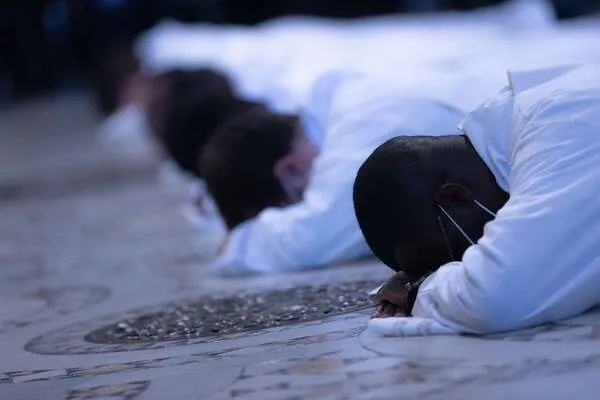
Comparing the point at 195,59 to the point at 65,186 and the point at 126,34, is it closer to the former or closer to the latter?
the point at 65,186

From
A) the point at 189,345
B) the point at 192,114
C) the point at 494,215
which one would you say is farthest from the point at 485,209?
the point at 192,114

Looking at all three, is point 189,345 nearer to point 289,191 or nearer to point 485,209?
point 485,209

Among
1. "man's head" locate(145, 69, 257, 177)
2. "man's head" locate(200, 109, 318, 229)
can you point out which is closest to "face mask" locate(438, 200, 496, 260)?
"man's head" locate(200, 109, 318, 229)

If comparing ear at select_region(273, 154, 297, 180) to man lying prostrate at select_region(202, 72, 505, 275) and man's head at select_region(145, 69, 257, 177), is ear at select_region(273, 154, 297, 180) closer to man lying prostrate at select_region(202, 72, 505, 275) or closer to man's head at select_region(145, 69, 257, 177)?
man lying prostrate at select_region(202, 72, 505, 275)

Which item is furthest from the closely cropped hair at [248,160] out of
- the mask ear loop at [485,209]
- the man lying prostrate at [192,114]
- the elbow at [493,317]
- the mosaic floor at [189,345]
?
the elbow at [493,317]

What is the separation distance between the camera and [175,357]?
360 centimetres

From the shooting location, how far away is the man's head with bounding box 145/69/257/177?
6.32 metres

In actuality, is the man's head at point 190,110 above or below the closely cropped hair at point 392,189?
above

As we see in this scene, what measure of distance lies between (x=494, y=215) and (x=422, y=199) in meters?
0.17

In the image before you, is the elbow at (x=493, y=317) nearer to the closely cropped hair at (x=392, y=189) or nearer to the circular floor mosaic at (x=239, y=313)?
the closely cropped hair at (x=392, y=189)

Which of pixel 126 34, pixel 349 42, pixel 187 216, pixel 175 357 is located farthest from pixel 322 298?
pixel 126 34

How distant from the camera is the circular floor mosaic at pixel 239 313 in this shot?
3.98 meters

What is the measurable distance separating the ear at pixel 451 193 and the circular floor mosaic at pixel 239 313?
661mm

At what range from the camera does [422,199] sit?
331cm
